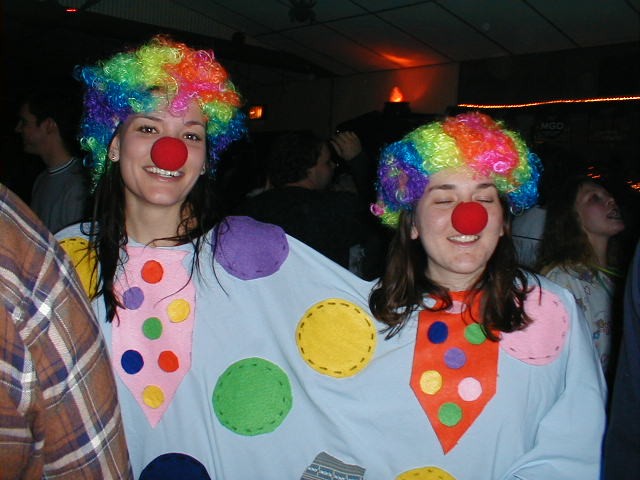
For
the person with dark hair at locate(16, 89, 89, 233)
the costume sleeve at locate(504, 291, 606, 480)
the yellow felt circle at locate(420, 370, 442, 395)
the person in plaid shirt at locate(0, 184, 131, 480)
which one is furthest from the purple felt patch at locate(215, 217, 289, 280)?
the person with dark hair at locate(16, 89, 89, 233)

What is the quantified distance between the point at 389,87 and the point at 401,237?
7794 millimetres

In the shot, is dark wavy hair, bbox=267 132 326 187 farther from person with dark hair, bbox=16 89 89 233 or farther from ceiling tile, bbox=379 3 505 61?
ceiling tile, bbox=379 3 505 61

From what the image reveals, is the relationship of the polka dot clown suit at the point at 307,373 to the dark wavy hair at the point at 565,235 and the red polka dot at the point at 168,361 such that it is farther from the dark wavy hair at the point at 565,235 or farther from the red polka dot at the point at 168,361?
the dark wavy hair at the point at 565,235

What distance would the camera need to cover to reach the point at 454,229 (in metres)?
1.80

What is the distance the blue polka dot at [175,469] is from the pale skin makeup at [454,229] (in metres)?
0.96

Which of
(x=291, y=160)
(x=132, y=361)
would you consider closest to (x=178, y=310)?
(x=132, y=361)

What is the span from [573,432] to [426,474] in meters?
0.43

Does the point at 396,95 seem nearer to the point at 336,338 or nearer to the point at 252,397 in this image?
the point at 336,338

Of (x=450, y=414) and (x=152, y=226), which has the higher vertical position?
(x=152, y=226)

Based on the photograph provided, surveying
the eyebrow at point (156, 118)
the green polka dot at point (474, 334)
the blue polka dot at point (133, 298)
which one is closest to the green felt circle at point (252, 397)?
the blue polka dot at point (133, 298)

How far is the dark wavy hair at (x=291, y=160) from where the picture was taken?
3.18m

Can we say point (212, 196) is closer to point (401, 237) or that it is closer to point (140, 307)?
point (140, 307)

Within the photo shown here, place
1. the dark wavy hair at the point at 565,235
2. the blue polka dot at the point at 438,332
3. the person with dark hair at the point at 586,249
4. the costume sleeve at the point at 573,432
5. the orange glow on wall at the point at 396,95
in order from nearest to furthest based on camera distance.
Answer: the costume sleeve at the point at 573,432, the blue polka dot at the point at 438,332, the person with dark hair at the point at 586,249, the dark wavy hair at the point at 565,235, the orange glow on wall at the point at 396,95

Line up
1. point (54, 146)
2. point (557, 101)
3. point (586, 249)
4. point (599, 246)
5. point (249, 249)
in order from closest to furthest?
1. point (249, 249)
2. point (586, 249)
3. point (599, 246)
4. point (54, 146)
5. point (557, 101)
